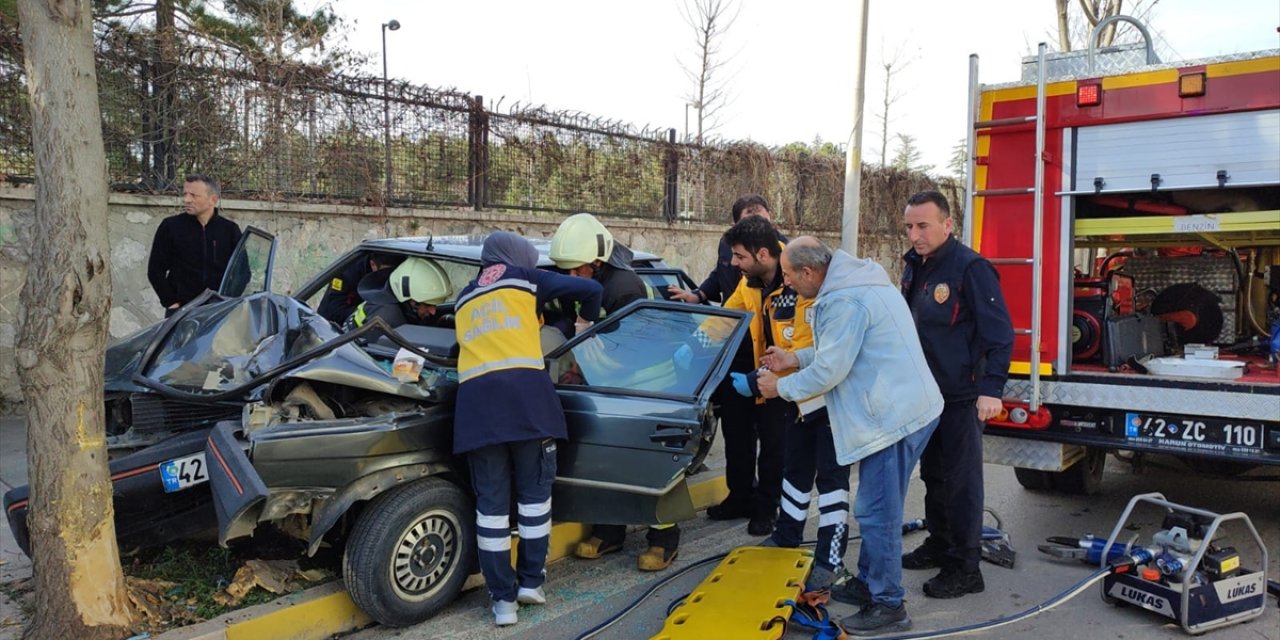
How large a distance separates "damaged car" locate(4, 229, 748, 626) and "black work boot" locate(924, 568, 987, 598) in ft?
3.87

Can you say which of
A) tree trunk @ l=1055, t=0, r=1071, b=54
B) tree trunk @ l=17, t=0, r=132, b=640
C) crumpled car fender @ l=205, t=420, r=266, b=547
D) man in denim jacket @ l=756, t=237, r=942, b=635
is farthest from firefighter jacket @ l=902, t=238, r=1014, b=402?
tree trunk @ l=1055, t=0, r=1071, b=54

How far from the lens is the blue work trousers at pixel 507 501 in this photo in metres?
3.77

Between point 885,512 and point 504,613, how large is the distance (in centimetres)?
165

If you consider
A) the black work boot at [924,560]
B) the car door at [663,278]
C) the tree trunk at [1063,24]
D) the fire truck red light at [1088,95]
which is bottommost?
the black work boot at [924,560]

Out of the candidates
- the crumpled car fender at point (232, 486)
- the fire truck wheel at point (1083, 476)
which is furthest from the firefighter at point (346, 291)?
the fire truck wheel at point (1083, 476)

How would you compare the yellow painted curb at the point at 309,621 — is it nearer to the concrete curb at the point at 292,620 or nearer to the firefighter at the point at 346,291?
the concrete curb at the point at 292,620

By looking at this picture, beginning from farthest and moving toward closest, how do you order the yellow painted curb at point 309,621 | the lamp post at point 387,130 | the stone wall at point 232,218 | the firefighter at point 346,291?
the lamp post at point 387,130 < the stone wall at point 232,218 < the firefighter at point 346,291 < the yellow painted curb at point 309,621

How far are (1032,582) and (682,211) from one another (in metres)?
9.27

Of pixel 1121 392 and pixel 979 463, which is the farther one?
pixel 1121 392

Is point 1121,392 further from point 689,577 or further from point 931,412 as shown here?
point 689,577

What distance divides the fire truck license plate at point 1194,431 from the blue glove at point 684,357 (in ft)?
7.65

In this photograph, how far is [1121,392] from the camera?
459 centimetres

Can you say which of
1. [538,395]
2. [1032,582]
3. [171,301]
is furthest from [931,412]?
[171,301]

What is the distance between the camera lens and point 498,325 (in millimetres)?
3799
